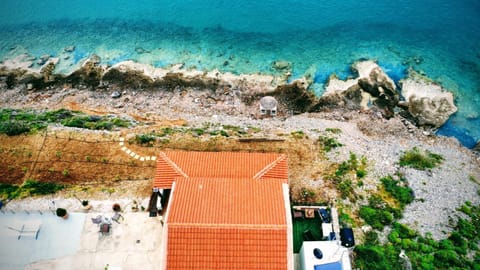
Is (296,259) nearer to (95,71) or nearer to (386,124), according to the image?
(386,124)

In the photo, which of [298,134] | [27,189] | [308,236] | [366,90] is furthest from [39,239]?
[366,90]

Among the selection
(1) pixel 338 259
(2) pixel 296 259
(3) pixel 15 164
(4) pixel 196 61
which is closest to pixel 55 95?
(3) pixel 15 164

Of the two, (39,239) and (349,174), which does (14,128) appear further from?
(349,174)

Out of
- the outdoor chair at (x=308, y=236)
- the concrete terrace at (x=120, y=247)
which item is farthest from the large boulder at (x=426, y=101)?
the concrete terrace at (x=120, y=247)

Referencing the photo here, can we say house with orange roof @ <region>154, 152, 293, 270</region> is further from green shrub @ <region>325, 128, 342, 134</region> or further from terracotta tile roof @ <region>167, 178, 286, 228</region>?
green shrub @ <region>325, 128, 342, 134</region>

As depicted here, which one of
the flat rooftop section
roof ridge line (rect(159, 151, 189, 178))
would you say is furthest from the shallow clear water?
the flat rooftop section
